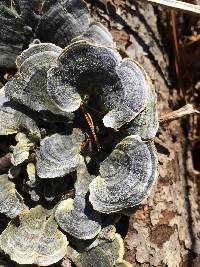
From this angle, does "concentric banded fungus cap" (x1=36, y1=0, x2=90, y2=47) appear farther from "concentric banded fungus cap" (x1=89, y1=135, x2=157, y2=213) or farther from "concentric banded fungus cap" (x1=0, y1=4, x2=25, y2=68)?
"concentric banded fungus cap" (x1=89, y1=135, x2=157, y2=213)

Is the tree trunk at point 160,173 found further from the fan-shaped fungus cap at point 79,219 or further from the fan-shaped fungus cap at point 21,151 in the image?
the fan-shaped fungus cap at point 21,151

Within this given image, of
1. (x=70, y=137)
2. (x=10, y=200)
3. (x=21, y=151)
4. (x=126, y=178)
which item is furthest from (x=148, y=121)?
(x=10, y=200)

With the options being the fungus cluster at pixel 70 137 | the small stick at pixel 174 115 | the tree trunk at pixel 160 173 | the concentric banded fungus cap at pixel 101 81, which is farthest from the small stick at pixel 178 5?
the concentric banded fungus cap at pixel 101 81

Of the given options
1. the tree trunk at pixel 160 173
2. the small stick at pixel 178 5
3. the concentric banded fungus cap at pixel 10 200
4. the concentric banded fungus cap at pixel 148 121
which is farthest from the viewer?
the small stick at pixel 178 5

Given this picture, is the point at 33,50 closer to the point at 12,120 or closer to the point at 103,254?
the point at 12,120

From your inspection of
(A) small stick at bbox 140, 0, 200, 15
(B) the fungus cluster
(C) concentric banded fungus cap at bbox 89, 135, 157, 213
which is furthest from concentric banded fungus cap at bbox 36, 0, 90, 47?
(C) concentric banded fungus cap at bbox 89, 135, 157, 213

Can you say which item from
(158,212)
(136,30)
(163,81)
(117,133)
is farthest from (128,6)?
(158,212)

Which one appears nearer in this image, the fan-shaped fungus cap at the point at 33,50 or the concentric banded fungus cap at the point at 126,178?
the concentric banded fungus cap at the point at 126,178
